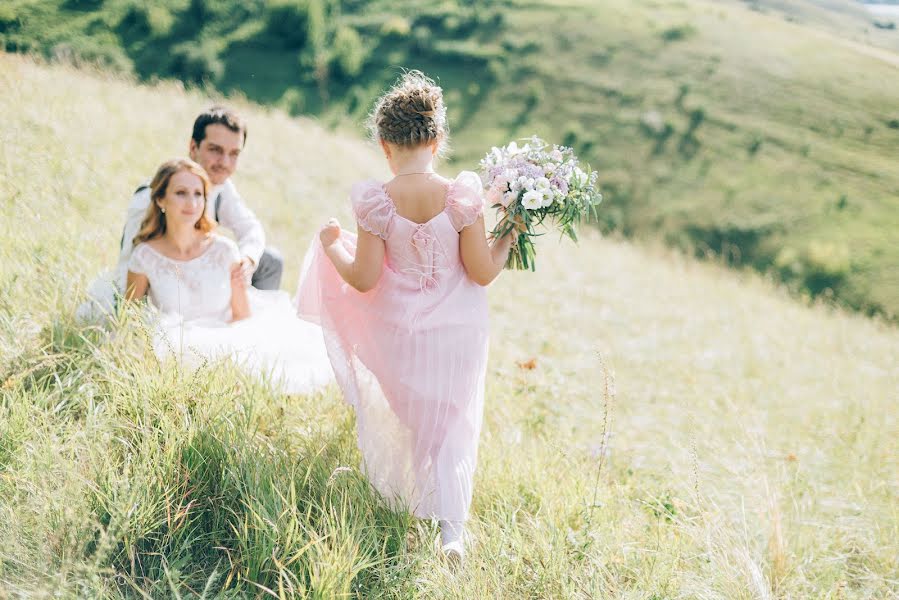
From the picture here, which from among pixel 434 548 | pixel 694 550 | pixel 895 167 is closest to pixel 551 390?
pixel 694 550

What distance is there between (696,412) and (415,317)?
4.32 meters

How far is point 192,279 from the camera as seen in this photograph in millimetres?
4555

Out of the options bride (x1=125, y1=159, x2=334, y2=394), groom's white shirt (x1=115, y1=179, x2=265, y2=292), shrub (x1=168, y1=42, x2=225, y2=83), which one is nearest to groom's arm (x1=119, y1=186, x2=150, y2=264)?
groom's white shirt (x1=115, y1=179, x2=265, y2=292)

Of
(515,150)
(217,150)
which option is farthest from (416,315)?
(217,150)

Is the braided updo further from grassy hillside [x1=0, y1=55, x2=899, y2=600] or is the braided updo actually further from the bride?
the bride

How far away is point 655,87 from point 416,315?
45.5 meters

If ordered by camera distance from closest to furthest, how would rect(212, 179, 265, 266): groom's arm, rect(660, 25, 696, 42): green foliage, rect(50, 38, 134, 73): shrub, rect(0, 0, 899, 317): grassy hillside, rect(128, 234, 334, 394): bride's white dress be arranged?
rect(128, 234, 334, 394): bride's white dress < rect(212, 179, 265, 266): groom's arm < rect(50, 38, 134, 73): shrub < rect(0, 0, 899, 317): grassy hillside < rect(660, 25, 696, 42): green foliage

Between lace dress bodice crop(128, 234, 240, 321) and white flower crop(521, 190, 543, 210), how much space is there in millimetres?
2409

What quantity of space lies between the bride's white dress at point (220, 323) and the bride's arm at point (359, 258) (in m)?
0.97

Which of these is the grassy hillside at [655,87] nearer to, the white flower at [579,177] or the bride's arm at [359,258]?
the white flower at [579,177]

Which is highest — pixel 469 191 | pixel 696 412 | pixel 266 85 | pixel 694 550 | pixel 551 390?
pixel 469 191

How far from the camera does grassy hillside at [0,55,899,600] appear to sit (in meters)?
2.87

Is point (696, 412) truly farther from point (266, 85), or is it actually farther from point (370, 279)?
point (266, 85)

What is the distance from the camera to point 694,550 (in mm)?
3459
